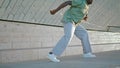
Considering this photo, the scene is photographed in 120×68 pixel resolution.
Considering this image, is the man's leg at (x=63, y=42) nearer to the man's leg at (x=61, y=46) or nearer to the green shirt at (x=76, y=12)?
the man's leg at (x=61, y=46)

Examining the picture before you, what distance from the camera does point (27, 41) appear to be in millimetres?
8141

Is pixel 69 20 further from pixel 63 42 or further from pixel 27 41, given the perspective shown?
pixel 27 41

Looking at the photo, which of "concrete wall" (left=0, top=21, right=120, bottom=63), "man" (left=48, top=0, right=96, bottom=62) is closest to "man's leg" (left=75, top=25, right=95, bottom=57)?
"man" (left=48, top=0, right=96, bottom=62)

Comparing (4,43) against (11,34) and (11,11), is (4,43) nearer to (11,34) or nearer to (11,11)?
(11,34)

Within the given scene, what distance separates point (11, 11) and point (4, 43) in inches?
30.5

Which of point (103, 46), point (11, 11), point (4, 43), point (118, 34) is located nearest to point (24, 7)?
point (11, 11)

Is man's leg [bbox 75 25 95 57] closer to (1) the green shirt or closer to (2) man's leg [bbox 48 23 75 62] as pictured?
(1) the green shirt

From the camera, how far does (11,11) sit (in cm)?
788

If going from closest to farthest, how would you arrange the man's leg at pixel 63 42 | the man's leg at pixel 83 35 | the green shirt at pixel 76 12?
the man's leg at pixel 63 42, the green shirt at pixel 76 12, the man's leg at pixel 83 35

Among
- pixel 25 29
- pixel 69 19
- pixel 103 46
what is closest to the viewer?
pixel 69 19

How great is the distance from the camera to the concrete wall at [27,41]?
7.58 meters

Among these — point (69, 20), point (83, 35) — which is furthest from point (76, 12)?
point (83, 35)

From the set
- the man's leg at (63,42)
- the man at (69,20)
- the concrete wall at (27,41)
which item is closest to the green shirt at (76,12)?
the man at (69,20)

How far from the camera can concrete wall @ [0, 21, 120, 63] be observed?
758 centimetres
